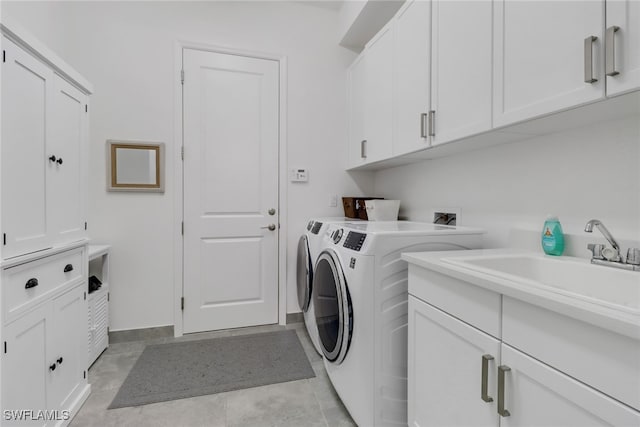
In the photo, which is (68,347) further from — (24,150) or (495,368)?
(495,368)

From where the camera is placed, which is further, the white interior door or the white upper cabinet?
the white interior door

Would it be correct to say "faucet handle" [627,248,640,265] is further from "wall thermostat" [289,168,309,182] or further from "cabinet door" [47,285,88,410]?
"cabinet door" [47,285,88,410]

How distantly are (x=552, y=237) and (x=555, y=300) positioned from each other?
27.5 inches

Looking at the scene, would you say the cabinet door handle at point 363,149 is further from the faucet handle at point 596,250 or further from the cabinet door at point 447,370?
the faucet handle at point 596,250

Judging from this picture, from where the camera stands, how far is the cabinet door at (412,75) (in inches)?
62.4

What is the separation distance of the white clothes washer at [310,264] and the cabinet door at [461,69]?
94 centimetres

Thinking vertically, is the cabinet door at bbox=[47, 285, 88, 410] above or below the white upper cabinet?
below

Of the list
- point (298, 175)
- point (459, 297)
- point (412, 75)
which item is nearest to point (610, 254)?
point (459, 297)

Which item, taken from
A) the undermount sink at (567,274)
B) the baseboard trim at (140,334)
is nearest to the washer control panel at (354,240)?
the undermount sink at (567,274)

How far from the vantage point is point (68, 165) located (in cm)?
142

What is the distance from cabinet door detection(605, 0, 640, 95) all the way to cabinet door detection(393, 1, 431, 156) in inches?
31.5

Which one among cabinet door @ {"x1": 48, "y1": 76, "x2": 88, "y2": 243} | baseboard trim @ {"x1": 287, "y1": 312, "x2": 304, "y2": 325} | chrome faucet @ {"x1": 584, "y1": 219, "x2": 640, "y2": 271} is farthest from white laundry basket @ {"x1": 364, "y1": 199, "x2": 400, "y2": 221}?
cabinet door @ {"x1": 48, "y1": 76, "x2": 88, "y2": 243}

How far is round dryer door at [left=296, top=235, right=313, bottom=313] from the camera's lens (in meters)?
2.21

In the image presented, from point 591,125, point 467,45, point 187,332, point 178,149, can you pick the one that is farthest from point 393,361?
point 178,149
